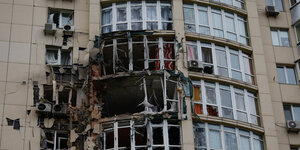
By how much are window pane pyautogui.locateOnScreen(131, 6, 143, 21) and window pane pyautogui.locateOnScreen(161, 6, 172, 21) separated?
1164mm

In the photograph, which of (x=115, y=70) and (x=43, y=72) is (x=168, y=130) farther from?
(x=43, y=72)

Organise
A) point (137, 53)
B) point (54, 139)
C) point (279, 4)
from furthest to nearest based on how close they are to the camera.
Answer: point (279, 4), point (137, 53), point (54, 139)

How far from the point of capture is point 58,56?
27.5 metres

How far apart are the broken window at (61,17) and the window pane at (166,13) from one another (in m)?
4.81

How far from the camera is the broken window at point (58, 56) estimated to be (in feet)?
89.8

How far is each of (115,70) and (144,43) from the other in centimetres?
197

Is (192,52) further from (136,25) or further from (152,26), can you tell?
(136,25)

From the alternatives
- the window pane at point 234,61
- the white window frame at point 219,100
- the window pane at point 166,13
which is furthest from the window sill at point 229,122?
the window pane at point 166,13

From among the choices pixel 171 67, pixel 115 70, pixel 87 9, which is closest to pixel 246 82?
pixel 171 67

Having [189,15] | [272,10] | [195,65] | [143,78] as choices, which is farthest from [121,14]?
[272,10]

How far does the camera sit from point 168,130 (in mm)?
24703

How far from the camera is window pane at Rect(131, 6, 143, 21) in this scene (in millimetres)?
27641

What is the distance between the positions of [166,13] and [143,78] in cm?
423

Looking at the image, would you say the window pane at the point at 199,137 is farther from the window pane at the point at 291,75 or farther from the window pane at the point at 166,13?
the window pane at the point at 291,75
